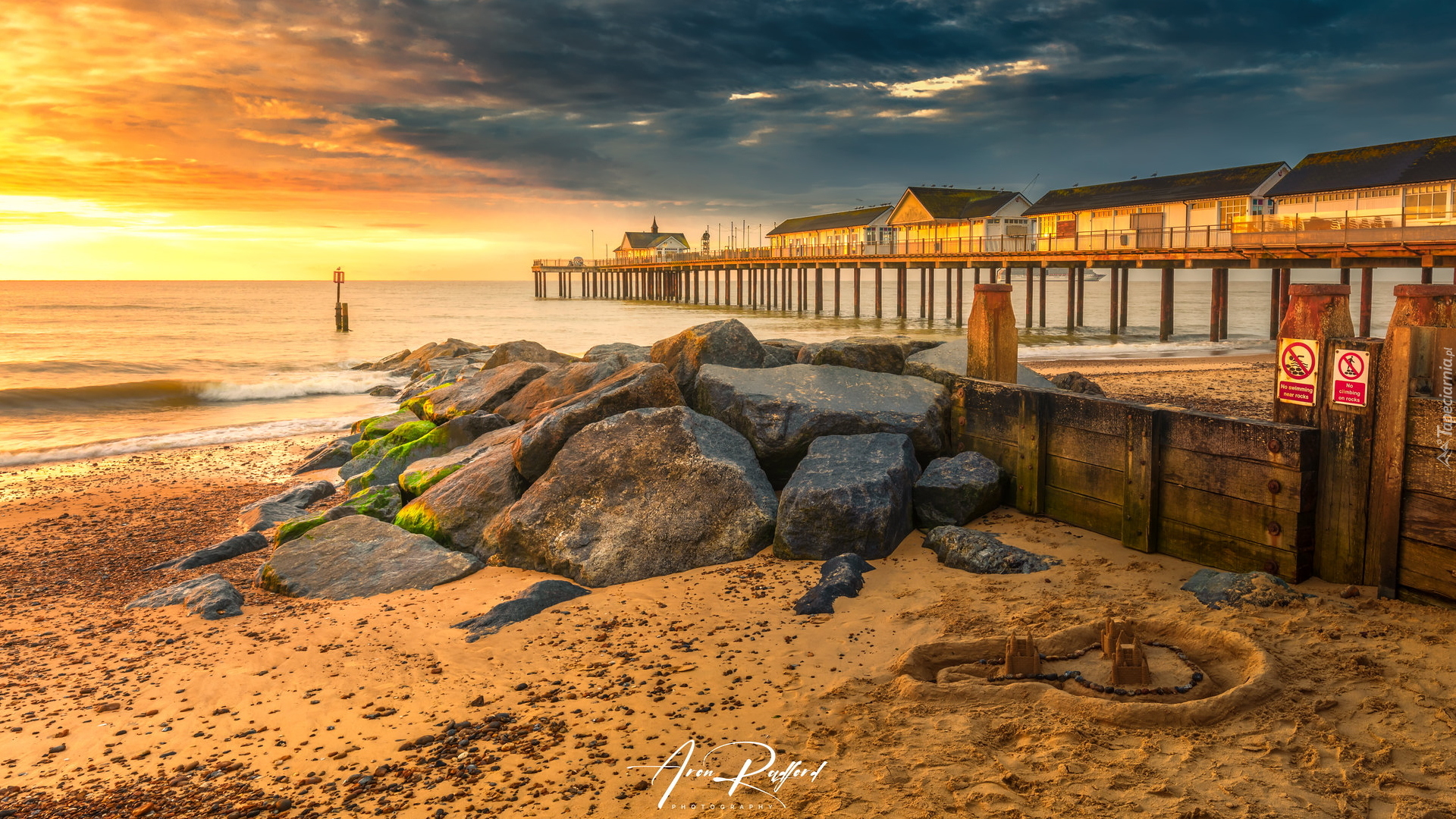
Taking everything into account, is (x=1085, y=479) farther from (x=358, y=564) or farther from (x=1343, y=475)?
(x=358, y=564)

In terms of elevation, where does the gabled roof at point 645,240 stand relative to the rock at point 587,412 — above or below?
above

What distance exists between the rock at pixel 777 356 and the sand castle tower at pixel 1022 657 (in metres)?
5.99

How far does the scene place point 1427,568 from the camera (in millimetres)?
5324

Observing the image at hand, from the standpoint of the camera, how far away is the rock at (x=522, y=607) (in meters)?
6.29

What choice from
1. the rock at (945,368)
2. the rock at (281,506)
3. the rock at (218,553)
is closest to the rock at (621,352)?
the rock at (281,506)

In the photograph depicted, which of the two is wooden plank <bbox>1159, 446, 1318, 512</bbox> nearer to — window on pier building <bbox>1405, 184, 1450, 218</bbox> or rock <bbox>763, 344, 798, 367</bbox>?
rock <bbox>763, 344, 798, 367</bbox>

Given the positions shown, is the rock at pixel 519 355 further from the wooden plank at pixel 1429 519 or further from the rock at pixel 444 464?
the wooden plank at pixel 1429 519

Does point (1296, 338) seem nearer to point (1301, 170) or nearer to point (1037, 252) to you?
point (1037, 252)

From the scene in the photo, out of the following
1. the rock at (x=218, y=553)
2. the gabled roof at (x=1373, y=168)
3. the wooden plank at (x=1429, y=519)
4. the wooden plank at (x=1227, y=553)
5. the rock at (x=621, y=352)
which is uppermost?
the gabled roof at (x=1373, y=168)

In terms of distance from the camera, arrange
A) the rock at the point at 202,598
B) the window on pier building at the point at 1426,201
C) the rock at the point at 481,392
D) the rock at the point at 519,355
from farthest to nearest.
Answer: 1. the window on pier building at the point at 1426,201
2. the rock at the point at 519,355
3. the rock at the point at 481,392
4. the rock at the point at 202,598

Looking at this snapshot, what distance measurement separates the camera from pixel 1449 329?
524cm

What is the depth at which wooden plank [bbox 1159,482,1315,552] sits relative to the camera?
19.2 feet

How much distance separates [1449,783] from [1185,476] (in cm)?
303

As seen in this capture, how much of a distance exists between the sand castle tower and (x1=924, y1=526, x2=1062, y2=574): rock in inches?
66.3
